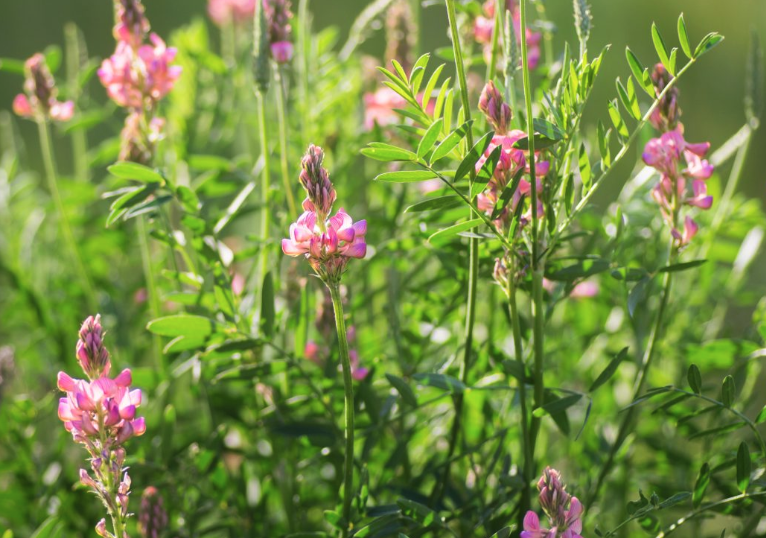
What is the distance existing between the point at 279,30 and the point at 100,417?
0.42 m

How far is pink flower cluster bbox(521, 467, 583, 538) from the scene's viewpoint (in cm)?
53

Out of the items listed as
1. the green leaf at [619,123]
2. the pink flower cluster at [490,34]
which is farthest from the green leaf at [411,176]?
the pink flower cluster at [490,34]

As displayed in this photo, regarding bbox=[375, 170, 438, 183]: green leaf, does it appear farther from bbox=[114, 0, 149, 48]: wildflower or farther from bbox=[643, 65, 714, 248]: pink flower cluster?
bbox=[114, 0, 149, 48]: wildflower

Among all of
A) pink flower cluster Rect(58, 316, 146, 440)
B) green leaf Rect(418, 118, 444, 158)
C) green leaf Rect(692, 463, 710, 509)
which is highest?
green leaf Rect(418, 118, 444, 158)

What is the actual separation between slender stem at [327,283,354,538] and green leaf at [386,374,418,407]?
0.19 feet

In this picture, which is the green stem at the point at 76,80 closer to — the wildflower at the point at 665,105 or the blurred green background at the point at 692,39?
the wildflower at the point at 665,105

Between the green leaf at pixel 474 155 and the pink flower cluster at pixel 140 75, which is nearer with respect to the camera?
the green leaf at pixel 474 155

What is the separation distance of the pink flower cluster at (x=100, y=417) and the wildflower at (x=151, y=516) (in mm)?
143

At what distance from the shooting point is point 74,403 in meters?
0.53

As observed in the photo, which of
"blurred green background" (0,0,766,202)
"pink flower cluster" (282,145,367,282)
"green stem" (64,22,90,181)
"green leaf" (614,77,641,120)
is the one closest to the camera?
"pink flower cluster" (282,145,367,282)

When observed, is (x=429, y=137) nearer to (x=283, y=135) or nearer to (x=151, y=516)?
(x=283, y=135)

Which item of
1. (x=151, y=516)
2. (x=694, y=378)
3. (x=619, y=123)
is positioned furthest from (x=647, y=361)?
(x=151, y=516)

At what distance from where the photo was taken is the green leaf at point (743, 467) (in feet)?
1.97

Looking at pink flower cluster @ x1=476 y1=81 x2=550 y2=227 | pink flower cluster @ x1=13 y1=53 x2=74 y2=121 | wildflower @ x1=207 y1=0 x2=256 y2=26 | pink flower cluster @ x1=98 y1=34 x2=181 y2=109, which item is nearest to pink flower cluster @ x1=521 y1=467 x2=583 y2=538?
pink flower cluster @ x1=476 y1=81 x2=550 y2=227
